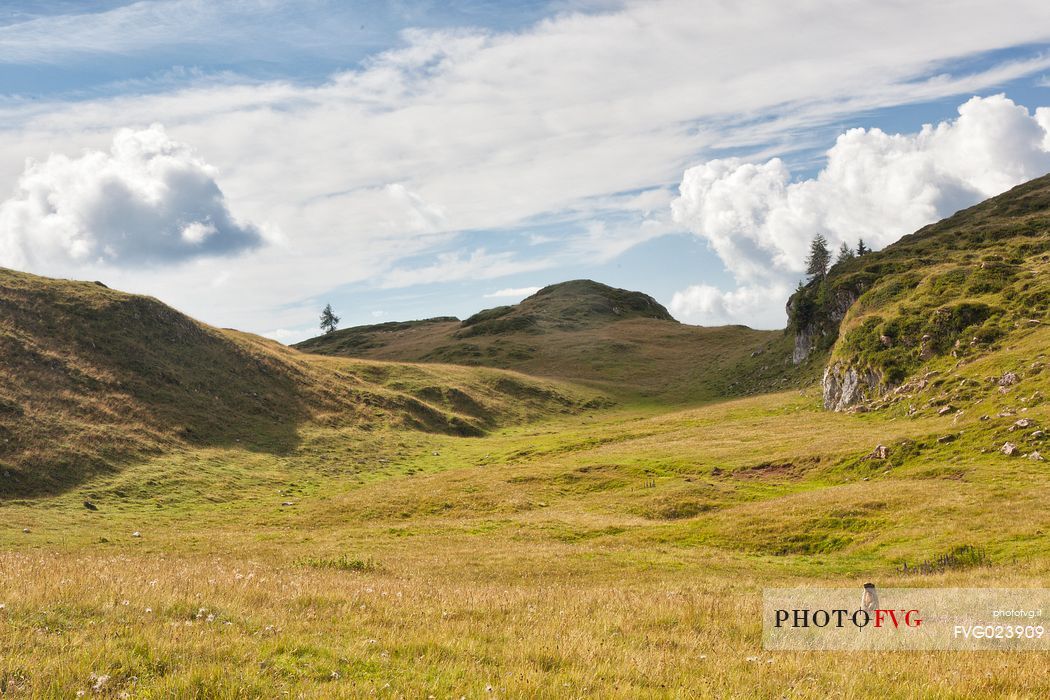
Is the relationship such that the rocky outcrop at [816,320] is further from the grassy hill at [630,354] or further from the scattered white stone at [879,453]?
the scattered white stone at [879,453]

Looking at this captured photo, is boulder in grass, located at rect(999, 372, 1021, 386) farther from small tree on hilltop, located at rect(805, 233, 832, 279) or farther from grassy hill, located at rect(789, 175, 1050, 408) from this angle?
small tree on hilltop, located at rect(805, 233, 832, 279)

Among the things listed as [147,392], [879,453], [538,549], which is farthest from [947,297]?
[147,392]

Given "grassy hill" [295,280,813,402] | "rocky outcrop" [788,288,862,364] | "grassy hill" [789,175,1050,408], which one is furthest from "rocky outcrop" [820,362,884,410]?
"rocky outcrop" [788,288,862,364]

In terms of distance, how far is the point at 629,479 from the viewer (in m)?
50.9

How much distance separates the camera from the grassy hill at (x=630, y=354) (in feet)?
369

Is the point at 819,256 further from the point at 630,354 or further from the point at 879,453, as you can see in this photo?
the point at 879,453

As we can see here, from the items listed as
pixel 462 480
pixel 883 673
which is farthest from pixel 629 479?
pixel 883 673

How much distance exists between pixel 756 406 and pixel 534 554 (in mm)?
57856

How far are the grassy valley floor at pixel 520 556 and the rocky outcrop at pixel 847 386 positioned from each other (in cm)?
381

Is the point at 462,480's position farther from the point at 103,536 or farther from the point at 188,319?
the point at 188,319

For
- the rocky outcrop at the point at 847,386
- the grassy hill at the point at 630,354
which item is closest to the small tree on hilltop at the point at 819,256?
the grassy hill at the point at 630,354

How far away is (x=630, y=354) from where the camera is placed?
150750 mm

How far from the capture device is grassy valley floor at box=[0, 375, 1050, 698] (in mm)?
8656

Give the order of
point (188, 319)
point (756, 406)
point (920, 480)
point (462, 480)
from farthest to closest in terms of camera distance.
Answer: point (188, 319) < point (756, 406) < point (462, 480) < point (920, 480)
